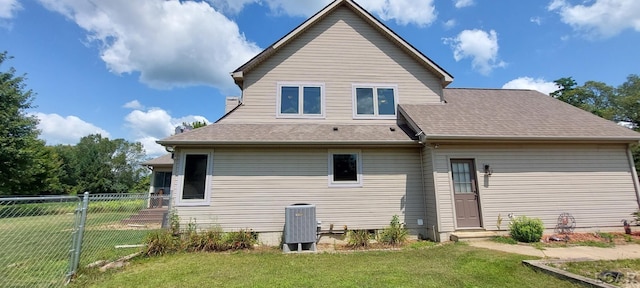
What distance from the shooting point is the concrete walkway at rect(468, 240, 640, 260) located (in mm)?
5281

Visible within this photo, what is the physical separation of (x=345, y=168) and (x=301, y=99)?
9.42ft

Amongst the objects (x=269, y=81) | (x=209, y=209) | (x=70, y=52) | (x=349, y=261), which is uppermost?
(x=70, y=52)

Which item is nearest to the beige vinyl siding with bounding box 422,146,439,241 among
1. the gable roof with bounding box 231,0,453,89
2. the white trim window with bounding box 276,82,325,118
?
the gable roof with bounding box 231,0,453,89

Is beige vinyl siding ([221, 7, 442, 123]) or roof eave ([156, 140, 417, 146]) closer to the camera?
roof eave ([156, 140, 417, 146])

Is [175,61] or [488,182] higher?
[175,61]

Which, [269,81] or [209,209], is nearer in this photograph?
[209,209]

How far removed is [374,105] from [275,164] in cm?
404

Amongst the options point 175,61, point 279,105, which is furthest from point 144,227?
point 175,61

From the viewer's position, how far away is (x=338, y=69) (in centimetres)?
927

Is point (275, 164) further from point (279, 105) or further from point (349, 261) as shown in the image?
point (349, 261)

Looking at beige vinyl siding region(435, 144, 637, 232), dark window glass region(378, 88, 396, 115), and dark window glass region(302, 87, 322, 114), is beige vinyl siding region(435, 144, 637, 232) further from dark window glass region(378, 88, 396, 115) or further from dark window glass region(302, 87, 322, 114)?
dark window glass region(302, 87, 322, 114)

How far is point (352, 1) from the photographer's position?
373 inches

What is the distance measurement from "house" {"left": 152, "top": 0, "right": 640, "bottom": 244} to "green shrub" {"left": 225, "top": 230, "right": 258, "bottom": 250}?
447 millimetres

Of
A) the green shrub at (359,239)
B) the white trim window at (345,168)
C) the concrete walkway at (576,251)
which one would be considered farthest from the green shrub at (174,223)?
the concrete walkway at (576,251)
